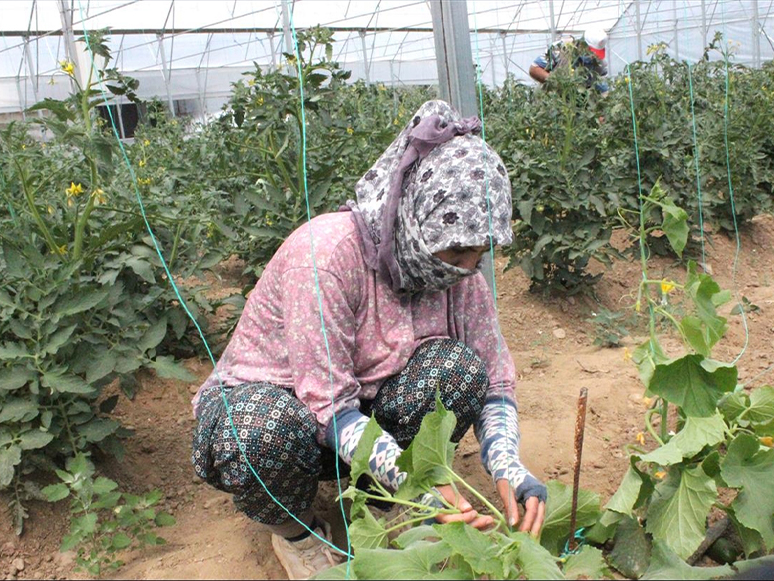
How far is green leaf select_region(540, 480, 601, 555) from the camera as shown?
167cm

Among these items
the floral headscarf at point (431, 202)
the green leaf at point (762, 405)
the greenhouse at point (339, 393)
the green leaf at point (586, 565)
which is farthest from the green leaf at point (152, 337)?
the green leaf at point (762, 405)

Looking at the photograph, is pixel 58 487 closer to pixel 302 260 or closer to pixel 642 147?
pixel 302 260

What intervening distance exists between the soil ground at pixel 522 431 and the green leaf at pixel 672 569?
516 mm

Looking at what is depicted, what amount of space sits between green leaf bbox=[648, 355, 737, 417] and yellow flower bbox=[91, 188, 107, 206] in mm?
1313

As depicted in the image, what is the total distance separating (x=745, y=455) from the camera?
5.55ft

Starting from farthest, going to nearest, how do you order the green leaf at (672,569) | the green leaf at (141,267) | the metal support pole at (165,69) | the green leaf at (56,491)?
the metal support pole at (165,69) → the green leaf at (141,267) → the green leaf at (56,491) → the green leaf at (672,569)

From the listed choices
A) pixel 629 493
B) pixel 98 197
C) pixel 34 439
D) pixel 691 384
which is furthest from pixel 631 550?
pixel 98 197

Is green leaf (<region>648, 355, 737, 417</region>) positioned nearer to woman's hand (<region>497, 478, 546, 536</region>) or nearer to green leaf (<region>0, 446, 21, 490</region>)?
woman's hand (<region>497, 478, 546, 536</region>)

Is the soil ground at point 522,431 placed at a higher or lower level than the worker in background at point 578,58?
lower

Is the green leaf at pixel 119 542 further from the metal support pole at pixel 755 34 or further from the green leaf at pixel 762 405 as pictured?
the metal support pole at pixel 755 34

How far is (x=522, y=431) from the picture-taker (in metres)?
2.40

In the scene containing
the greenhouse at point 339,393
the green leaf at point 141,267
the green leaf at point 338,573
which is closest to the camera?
the green leaf at point 338,573

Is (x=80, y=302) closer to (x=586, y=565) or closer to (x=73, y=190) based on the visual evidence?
(x=73, y=190)

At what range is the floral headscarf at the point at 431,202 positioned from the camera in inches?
63.4
